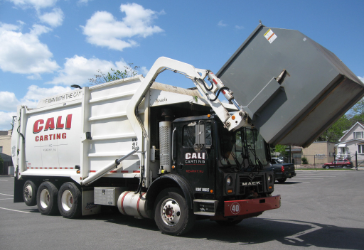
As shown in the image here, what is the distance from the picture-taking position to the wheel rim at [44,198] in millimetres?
10289

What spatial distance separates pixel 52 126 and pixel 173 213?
5.48m

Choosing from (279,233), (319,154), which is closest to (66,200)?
(279,233)

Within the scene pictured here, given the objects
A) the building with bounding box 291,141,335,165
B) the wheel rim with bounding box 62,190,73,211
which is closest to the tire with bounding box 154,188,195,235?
the wheel rim with bounding box 62,190,73,211

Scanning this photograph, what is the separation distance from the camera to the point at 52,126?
1045cm

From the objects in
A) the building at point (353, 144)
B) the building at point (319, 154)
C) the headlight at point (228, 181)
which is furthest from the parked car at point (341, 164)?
the headlight at point (228, 181)

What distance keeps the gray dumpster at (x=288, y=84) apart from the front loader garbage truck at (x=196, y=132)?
2cm

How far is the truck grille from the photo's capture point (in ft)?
21.7

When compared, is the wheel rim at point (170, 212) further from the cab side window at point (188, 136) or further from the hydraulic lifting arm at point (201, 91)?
the hydraulic lifting arm at point (201, 91)

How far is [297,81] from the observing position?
567cm

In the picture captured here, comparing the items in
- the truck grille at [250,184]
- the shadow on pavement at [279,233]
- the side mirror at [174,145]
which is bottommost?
the shadow on pavement at [279,233]

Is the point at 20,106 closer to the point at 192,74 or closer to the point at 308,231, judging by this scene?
the point at 192,74

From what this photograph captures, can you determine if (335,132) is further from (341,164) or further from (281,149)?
(341,164)

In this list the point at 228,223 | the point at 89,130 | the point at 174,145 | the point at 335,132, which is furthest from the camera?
the point at 335,132

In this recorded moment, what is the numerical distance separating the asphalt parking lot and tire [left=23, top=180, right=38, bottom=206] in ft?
1.57
